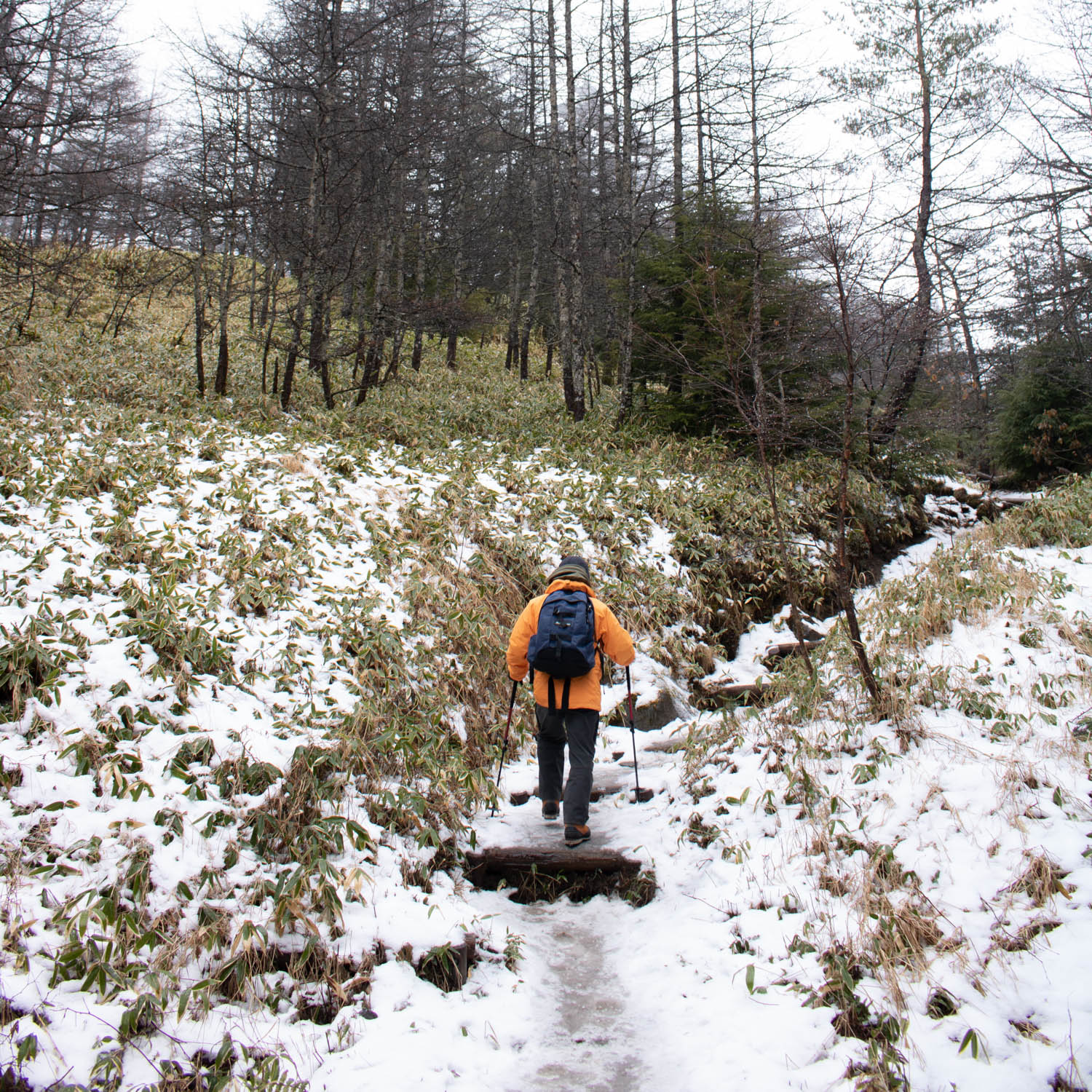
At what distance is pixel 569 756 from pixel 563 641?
94 cm

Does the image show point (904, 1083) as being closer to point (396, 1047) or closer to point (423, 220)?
point (396, 1047)

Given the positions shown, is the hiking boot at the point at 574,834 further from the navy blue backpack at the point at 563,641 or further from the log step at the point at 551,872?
the navy blue backpack at the point at 563,641

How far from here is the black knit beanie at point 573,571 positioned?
5.11 metres

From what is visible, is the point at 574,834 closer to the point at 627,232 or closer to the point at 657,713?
the point at 657,713

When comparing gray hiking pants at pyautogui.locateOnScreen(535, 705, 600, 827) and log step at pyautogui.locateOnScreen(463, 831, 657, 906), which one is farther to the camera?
gray hiking pants at pyautogui.locateOnScreen(535, 705, 600, 827)

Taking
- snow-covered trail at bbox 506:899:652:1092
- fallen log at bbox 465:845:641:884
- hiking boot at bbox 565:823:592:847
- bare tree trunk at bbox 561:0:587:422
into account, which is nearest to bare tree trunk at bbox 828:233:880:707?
fallen log at bbox 465:845:641:884

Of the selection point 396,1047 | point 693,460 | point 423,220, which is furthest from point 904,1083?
point 423,220

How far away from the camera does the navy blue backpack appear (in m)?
4.66

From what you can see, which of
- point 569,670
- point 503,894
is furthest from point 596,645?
point 503,894

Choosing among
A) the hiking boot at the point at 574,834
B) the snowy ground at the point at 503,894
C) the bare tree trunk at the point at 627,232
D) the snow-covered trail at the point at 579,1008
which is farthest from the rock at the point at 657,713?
the bare tree trunk at the point at 627,232

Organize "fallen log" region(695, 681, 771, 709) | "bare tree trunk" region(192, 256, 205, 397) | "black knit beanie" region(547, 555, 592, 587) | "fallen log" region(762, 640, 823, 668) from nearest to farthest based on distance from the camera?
"black knit beanie" region(547, 555, 592, 587) → "fallen log" region(695, 681, 771, 709) → "fallen log" region(762, 640, 823, 668) → "bare tree trunk" region(192, 256, 205, 397)

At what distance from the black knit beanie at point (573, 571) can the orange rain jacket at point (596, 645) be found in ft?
0.13

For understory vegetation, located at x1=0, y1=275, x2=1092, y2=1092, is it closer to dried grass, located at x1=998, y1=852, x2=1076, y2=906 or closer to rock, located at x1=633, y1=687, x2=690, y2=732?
dried grass, located at x1=998, y1=852, x2=1076, y2=906

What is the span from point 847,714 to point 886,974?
2347 millimetres
